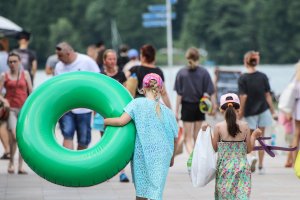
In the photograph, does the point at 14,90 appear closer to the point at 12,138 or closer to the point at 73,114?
the point at 12,138

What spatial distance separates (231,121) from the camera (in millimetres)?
9102

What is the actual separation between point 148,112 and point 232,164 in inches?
31.4

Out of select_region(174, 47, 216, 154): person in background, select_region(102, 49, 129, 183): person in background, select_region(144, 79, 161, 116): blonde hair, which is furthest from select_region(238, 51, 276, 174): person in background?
select_region(144, 79, 161, 116): blonde hair

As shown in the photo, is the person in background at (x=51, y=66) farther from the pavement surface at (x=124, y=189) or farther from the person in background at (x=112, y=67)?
the person in background at (x=112, y=67)

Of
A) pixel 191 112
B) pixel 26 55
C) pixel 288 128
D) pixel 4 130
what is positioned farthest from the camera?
pixel 26 55

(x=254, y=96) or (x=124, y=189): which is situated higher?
(x=254, y=96)

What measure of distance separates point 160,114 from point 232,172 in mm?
735

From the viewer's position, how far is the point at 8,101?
13977 mm

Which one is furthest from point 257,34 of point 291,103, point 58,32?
point 291,103

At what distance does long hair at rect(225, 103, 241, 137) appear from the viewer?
9102 mm

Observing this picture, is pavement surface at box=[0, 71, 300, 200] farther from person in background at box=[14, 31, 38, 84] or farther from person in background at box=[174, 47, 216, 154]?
person in background at box=[14, 31, 38, 84]

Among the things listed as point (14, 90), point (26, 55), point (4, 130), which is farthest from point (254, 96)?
point (26, 55)

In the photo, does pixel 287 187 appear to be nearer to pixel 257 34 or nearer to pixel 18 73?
pixel 18 73

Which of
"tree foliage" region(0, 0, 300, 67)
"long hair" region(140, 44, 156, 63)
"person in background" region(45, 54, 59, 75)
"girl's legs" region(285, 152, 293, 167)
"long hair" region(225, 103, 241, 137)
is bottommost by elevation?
"tree foliage" region(0, 0, 300, 67)
